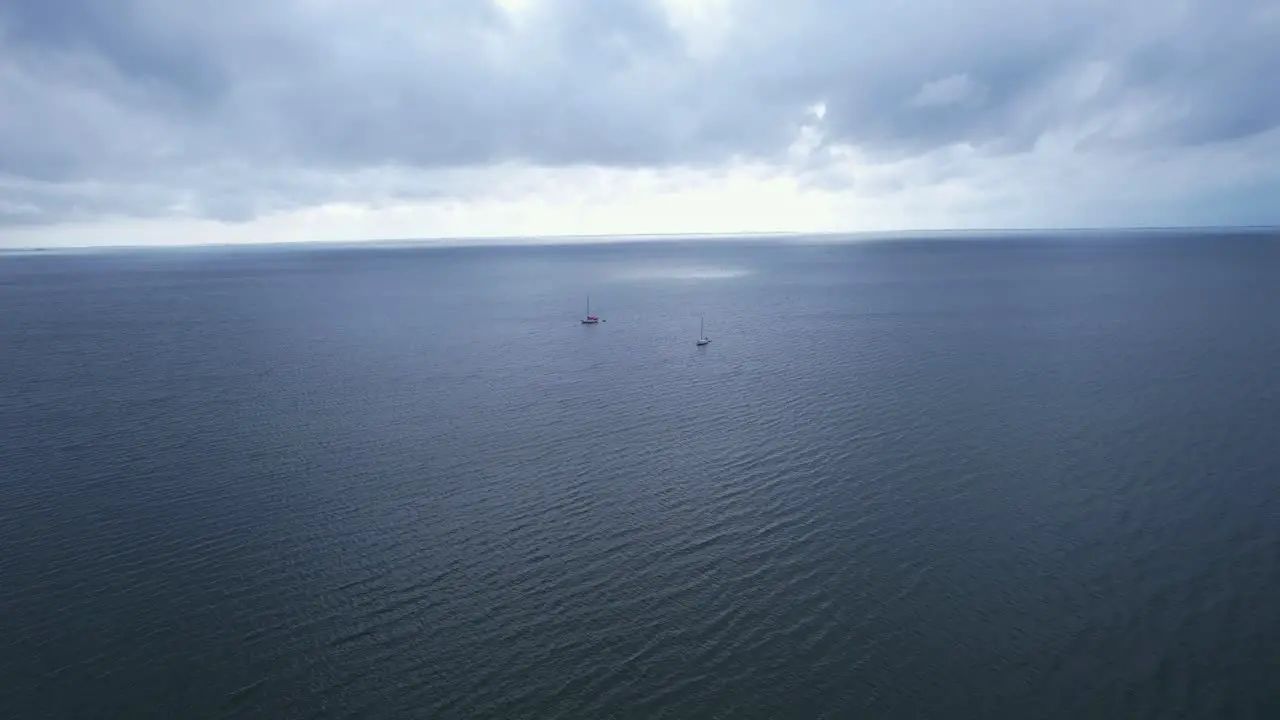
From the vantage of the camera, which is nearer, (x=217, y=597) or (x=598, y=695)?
(x=598, y=695)

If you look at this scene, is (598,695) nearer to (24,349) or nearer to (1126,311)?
(24,349)

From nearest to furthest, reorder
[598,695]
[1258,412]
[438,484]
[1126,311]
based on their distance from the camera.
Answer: [598,695] → [438,484] → [1258,412] → [1126,311]

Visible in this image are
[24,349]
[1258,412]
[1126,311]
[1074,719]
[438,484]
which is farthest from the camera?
[1126,311]

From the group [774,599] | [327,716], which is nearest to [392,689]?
[327,716]

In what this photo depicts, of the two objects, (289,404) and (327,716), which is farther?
(289,404)

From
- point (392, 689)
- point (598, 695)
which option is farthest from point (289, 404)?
point (598, 695)

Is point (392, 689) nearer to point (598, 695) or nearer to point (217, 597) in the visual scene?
point (598, 695)
